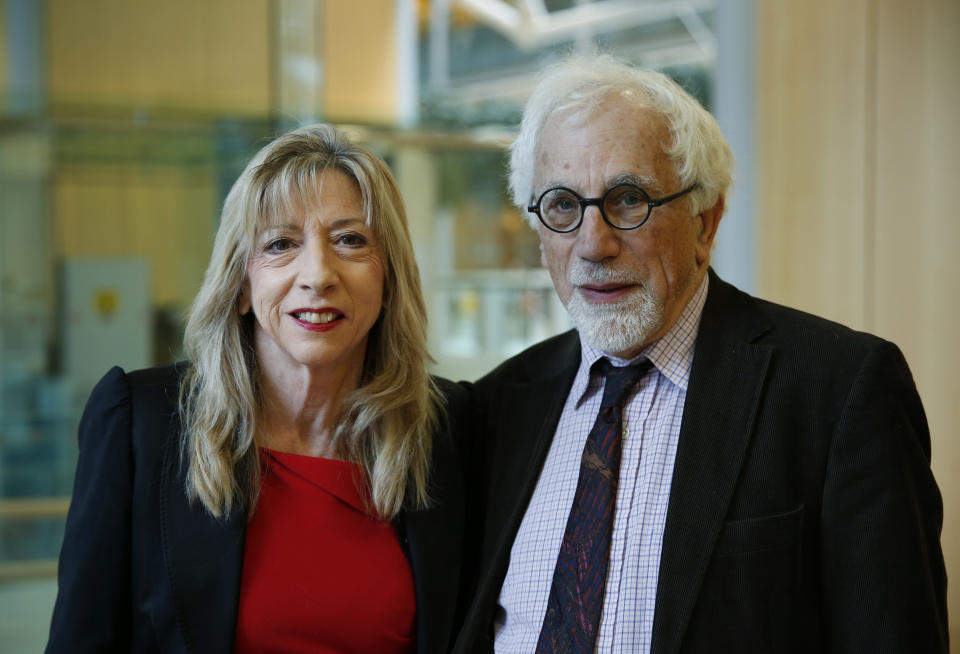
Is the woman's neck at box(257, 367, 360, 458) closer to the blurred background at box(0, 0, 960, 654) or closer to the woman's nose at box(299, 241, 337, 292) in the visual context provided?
the woman's nose at box(299, 241, 337, 292)

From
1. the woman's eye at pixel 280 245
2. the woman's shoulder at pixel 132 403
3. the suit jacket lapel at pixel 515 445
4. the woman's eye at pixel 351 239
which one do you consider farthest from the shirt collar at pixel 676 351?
the woman's shoulder at pixel 132 403

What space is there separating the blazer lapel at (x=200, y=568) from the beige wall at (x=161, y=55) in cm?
389

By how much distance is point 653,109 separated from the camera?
7.00 feet

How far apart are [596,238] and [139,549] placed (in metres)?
1.20

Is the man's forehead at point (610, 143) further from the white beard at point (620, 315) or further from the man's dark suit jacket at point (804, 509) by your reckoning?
the man's dark suit jacket at point (804, 509)

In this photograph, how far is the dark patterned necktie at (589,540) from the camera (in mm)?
1942

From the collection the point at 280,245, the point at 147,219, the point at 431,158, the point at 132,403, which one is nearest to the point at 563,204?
the point at 280,245

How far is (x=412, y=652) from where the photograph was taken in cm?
227

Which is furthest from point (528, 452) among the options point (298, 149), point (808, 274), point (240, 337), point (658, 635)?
point (808, 274)

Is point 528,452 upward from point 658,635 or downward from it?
upward

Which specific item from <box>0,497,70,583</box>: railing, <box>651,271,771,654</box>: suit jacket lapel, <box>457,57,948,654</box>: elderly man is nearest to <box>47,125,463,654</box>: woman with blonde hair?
<box>457,57,948,654</box>: elderly man

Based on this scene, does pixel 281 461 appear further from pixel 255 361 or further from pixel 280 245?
pixel 280 245

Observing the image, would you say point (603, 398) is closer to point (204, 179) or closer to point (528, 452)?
point (528, 452)

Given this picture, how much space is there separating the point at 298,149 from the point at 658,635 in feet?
4.36
